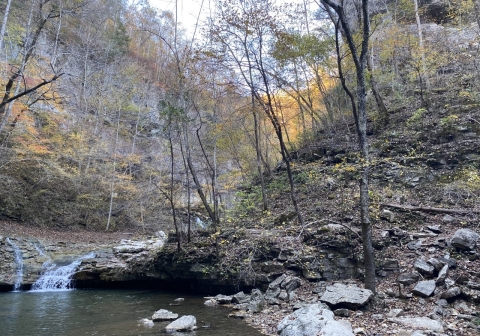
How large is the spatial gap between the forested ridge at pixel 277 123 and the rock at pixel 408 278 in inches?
43.2

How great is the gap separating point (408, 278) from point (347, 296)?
1.71 m

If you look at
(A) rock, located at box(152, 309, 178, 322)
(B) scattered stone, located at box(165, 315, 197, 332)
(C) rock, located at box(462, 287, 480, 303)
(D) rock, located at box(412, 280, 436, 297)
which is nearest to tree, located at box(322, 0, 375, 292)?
(D) rock, located at box(412, 280, 436, 297)

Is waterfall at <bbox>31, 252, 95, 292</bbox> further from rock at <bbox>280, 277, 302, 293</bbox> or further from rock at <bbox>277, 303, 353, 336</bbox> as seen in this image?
rock at <bbox>277, 303, 353, 336</bbox>

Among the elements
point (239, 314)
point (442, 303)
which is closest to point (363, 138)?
point (442, 303)

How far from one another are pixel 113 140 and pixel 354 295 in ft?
77.5

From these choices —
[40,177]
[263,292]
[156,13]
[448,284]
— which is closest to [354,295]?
[448,284]

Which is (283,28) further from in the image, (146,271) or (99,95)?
(99,95)

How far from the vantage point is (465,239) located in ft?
24.2

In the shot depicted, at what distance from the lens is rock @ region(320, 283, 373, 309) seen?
21.8 feet

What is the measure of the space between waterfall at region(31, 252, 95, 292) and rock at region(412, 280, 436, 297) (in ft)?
43.9

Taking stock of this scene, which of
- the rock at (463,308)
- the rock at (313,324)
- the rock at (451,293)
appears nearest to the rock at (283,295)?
the rock at (313,324)

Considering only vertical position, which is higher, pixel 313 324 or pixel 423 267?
pixel 423 267

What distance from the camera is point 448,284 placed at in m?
6.62

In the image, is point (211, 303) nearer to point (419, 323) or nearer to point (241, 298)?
point (241, 298)
